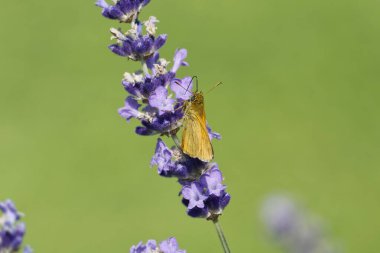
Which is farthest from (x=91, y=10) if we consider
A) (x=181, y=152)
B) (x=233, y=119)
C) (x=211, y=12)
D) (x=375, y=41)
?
(x=181, y=152)

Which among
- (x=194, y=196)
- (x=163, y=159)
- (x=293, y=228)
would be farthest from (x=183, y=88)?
(x=293, y=228)

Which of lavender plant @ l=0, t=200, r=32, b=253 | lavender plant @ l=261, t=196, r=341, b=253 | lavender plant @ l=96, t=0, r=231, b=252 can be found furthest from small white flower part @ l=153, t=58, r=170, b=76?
lavender plant @ l=261, t=196, r=341, b=253

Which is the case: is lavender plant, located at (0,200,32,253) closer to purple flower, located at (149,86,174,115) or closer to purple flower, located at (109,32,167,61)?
purple flower, located at (149,86,174,115)

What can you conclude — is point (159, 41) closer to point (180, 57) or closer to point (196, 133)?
point (180, 57)

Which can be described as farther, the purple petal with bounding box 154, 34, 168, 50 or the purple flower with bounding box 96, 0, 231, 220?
the purple petal with bounding box 154, 34, 168, 50

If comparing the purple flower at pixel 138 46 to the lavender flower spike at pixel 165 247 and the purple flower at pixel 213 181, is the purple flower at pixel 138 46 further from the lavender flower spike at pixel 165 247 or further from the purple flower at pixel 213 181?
the lavender flower spike at pixel 165 247

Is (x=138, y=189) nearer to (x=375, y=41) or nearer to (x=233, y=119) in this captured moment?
(x=233, y=119)
